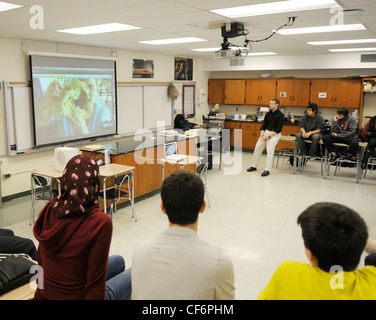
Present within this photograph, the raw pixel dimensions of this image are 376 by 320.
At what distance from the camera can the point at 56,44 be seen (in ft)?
19.5

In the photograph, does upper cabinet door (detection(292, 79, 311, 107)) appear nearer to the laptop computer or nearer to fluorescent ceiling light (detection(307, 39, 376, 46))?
fluorescent ceiling light (detection(307, 39, 376, 46))

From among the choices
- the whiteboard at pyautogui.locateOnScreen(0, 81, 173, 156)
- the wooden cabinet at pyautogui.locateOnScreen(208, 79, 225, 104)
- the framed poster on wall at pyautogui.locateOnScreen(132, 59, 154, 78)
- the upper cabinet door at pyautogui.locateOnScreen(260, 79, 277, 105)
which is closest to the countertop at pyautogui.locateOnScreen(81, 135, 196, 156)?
the whiteboard at pyautogui.locateOnScreen(0, 81, 173, 156)

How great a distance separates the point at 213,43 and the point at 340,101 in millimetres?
4193

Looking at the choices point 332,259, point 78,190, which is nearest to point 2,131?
point 78,190

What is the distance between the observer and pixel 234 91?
1005 centimetres

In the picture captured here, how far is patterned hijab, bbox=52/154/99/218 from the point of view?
5.61 feet

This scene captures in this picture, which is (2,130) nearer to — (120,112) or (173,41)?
(120,112)

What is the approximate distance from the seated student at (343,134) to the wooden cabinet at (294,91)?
228 cm

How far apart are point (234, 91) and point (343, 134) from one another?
405 centimetres

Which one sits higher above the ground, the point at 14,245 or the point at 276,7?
the point at 276,7

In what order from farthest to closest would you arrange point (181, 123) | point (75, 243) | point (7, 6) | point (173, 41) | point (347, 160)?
point (181, 123) < point (347, 160) < point (173, 41) < point (7, 6) < point (75, 243)

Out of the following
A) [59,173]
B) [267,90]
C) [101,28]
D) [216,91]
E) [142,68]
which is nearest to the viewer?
[59,173]

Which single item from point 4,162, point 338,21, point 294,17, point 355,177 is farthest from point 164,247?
point 355,177

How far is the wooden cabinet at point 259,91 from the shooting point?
31.1ft
